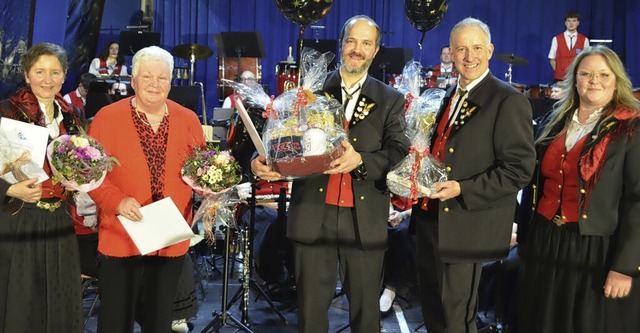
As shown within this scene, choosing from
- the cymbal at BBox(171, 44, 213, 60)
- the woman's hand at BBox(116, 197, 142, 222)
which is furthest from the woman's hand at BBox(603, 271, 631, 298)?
the cymbal at BBox(171, 44, 213, 60)

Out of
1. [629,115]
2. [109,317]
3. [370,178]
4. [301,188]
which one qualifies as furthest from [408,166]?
[109,317]

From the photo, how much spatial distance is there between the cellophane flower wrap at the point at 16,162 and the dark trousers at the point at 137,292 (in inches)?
21.3

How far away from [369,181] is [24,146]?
168cm

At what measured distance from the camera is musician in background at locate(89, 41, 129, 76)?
12.5 m

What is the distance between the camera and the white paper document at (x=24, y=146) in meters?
3.18

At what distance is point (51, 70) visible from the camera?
139 inches

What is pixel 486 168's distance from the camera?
333cm

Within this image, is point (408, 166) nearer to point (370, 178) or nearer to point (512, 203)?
point (370, 178)

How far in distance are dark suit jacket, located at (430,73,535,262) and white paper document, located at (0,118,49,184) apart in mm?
→ 1987

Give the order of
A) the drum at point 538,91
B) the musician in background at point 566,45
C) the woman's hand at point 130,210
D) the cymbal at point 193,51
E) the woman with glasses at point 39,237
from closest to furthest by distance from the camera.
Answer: the woman's hand at point 130,210
the woman with glasses at point 39,237
the drum at point 538,91
the cymbal at point 193,51
the musician in background at point 566,45

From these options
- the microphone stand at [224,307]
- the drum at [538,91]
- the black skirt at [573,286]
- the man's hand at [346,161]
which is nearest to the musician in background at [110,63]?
the drum at [538,91]

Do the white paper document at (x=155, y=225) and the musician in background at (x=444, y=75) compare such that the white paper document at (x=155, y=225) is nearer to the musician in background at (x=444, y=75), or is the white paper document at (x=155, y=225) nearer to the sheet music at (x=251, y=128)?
the sheet music at (x=251, y=128)

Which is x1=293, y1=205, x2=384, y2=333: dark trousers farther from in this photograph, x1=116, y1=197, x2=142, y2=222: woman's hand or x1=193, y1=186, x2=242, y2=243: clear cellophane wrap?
x1=116, y1=197, x2=142, y2=222: woman's hand

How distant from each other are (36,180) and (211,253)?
3.98 m
